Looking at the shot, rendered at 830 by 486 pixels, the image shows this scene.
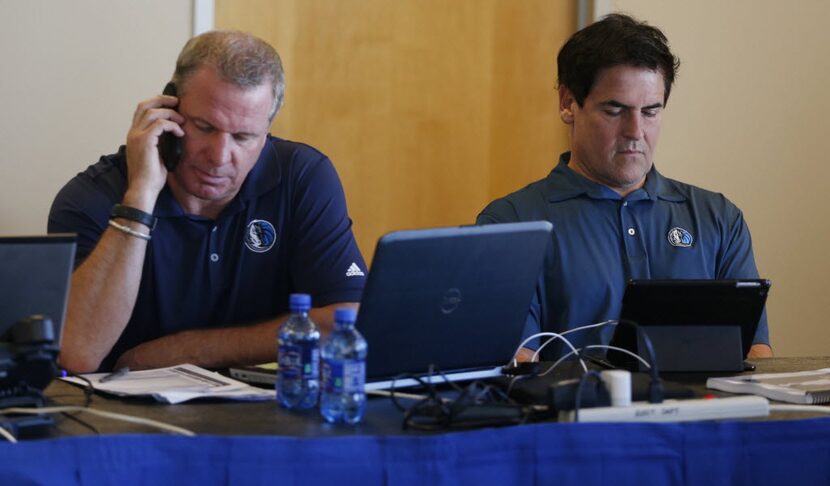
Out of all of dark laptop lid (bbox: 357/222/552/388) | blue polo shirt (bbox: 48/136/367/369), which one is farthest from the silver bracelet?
dark laptop lid (bbox: 357/222/552/388)

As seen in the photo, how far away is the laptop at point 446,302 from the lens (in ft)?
5.51

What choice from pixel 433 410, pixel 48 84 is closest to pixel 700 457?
pixel 433 410

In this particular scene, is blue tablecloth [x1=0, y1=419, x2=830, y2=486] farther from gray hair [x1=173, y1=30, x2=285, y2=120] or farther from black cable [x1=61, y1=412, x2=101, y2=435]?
gray hair [x1=173, y1=30, x2=285, y2=120]

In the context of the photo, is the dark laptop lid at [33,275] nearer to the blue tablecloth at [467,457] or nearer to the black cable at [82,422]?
the black cable at [82,422]

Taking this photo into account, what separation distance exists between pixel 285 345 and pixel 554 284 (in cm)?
94

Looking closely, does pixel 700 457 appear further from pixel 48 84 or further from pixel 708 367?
pixel 48 84

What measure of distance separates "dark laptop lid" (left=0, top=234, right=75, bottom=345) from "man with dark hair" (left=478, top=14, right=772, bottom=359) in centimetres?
117

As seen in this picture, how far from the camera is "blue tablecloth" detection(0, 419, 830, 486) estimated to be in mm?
1394

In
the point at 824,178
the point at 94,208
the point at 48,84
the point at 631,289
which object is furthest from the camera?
the point at 824,178

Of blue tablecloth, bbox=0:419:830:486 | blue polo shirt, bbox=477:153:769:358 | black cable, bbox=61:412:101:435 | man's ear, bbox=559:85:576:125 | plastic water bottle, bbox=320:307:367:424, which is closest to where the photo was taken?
blue tablecloth, bbox=0:419:830:486

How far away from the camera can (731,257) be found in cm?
260

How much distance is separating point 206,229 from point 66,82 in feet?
2.46

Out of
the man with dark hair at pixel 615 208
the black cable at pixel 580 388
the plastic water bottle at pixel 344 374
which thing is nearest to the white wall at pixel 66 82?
the man with dark hair at pixel 615 208

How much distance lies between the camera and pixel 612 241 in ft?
8.40
